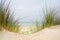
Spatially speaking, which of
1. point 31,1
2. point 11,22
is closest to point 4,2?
point 11,22

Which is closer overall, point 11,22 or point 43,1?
point 11,22

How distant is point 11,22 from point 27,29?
365 millimetres

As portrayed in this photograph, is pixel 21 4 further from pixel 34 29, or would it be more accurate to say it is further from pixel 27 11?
pixel 34 29

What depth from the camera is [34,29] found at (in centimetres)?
313

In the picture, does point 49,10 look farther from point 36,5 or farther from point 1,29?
point 1,29

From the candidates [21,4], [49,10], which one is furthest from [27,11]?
[49,10]

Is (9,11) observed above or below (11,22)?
above

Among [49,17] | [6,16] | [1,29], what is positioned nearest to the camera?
[1,29]

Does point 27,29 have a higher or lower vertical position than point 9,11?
lower

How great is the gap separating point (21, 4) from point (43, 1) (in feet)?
1.31

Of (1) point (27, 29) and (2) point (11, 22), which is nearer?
(2) point (11, 22)

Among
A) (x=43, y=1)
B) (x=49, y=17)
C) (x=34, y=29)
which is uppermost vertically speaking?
(x=43, y=1)

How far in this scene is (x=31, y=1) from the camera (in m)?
3.19

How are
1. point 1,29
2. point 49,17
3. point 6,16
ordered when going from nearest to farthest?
point 1,29 → point 6,16 → point 49,17
